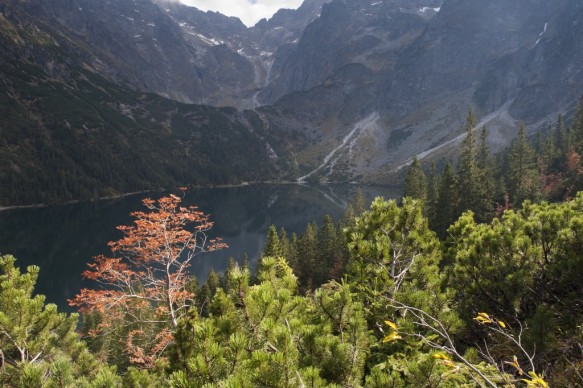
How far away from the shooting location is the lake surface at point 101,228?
85812mm

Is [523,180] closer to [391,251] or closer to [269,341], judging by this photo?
[391,251]

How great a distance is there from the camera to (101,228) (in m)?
122

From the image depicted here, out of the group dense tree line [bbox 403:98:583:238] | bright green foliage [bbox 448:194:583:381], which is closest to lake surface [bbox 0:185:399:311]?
dense tree line [bbox 403:98:583:238]

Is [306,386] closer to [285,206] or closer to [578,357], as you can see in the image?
[578,357]

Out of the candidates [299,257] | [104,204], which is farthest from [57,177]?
[299,257]

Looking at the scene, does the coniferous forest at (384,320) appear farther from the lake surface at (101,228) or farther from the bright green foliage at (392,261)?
the lake surface at (101,228)

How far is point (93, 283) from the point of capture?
7412cm

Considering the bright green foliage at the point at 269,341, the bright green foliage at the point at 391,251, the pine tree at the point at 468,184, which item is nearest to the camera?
the bright green foliage at the point at 269,341

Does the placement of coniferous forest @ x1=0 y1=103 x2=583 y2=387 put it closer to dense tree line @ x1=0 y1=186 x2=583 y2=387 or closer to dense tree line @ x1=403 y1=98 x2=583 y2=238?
dense tree line @ x1=0 y1=186 x2=583 y2=387

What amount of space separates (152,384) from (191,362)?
3112mm

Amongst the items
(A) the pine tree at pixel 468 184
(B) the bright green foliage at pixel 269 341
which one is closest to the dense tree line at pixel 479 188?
(A) the pine tree at pixel 468 184

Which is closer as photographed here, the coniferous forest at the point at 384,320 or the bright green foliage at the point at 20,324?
the coniferous forest at the point at 384,320

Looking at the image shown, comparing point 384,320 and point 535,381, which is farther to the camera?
point 384,320


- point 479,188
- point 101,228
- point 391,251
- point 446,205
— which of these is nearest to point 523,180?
point 479,188
